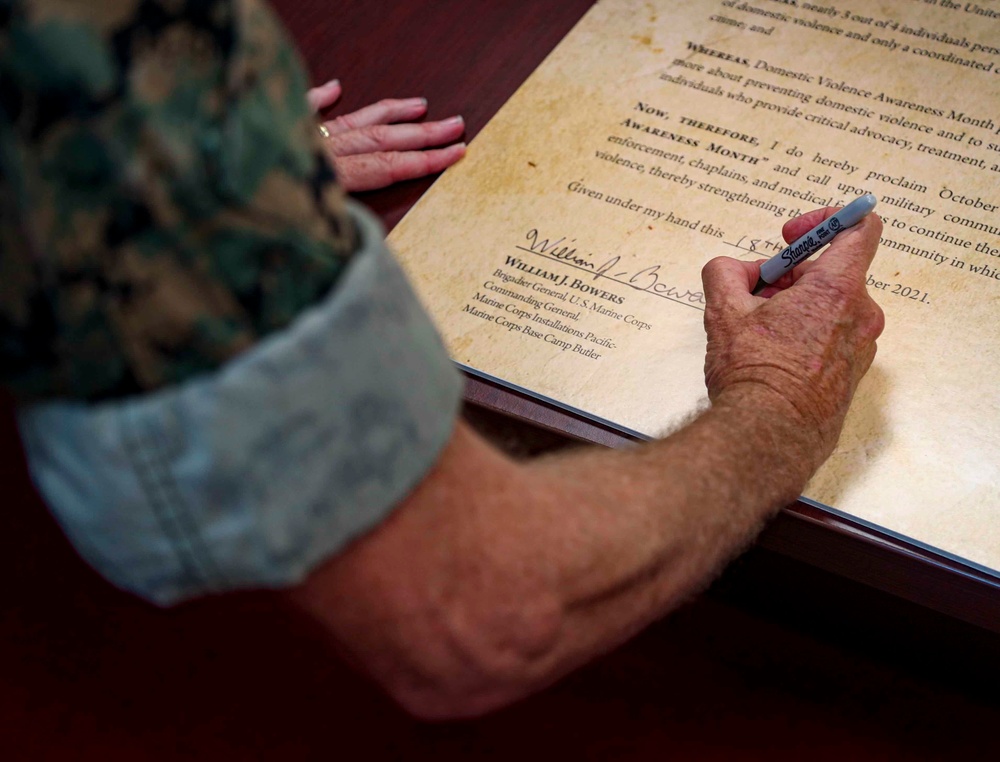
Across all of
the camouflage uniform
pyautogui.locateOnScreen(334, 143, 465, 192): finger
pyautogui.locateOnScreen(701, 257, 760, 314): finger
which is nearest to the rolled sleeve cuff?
the camouflage uniform

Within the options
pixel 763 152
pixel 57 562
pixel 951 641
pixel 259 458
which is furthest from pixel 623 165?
pixel 57 562

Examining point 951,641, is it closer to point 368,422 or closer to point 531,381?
point 531,381

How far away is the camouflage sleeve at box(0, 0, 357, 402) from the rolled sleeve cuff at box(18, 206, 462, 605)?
0.6 inches

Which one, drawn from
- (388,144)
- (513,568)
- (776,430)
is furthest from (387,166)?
(513,568)

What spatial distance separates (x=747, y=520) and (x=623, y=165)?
461mm

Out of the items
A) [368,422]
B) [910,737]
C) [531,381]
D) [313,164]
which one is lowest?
[910,737]

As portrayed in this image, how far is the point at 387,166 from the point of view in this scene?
979 mm

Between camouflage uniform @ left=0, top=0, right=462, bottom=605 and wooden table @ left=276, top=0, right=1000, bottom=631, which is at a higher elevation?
camouflage uniform @ left=0, top=0, right=462, bottom=605

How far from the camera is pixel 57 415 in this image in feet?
1.29

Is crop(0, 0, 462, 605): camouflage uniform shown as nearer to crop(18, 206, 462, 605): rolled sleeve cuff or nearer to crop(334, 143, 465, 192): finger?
crop(18, 206, 462, 605): rolled sleeve cuff

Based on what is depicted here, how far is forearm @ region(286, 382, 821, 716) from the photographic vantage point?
1.43ft

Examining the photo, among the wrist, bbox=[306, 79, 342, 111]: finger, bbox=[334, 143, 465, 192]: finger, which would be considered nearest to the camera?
the wrist
